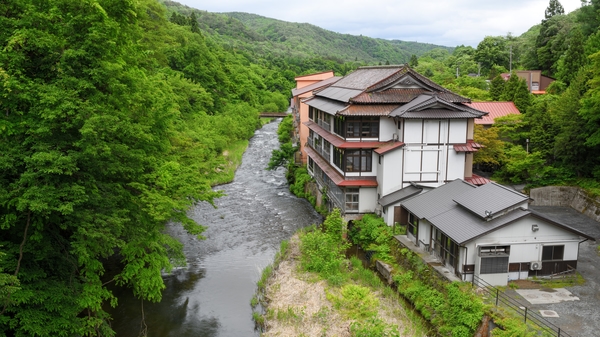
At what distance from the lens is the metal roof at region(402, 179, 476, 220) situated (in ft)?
70.0

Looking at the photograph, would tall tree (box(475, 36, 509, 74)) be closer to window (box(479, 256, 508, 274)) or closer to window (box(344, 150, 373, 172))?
window (box(344, 150, 373, 172))

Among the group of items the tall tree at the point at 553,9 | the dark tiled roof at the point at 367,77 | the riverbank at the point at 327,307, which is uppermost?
the tall tree at the point at 553,9

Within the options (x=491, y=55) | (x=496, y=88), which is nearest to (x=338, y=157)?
(x=496, y=88)

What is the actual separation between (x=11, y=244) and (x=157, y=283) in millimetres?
4734

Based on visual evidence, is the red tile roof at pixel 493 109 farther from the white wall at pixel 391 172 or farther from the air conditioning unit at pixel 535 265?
the air conditioning unit at pixel 535 265

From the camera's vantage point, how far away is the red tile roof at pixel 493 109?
36.6 metres

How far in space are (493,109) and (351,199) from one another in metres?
18.6

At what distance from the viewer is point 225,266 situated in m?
23.2

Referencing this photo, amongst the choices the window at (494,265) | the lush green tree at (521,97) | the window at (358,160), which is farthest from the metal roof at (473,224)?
the lush green tree at (521,97)

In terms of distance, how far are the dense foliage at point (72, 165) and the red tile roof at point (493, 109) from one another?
27.6 meters

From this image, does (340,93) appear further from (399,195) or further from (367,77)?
(399,195)

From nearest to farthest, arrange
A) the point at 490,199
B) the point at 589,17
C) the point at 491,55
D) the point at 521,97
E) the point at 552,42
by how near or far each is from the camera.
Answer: the point at 490,199 → the point at 521,97 → the point at 589,17 → the point at 552,42 → the point at 491,55

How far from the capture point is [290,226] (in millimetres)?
29266

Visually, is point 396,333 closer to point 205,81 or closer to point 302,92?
point 302,92
